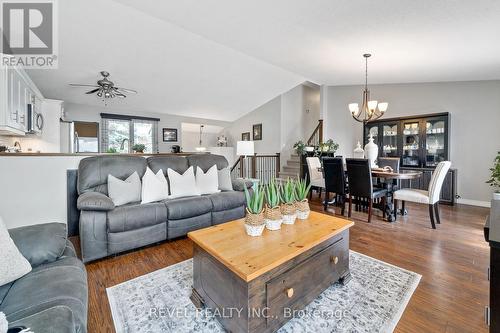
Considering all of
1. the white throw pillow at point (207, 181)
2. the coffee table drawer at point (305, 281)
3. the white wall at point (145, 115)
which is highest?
the white wall at point (145, 115)

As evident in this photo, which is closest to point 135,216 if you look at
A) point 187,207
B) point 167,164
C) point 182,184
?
point 187,207

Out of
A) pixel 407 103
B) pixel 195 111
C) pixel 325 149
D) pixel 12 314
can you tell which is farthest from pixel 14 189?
pixel 407 103

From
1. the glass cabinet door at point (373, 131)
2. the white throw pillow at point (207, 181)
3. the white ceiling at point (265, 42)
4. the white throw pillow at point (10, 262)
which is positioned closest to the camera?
the white throw pillow at point (10, 262)

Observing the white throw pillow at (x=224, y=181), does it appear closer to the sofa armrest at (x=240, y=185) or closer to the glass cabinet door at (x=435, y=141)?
the sofa armrest at (x=240, y=185)

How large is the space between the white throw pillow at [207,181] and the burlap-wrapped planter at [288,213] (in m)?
1.63

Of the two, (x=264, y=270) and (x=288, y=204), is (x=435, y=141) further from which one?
(x=264, y=270)

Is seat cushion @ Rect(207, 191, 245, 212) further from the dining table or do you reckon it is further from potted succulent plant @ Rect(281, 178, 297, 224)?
the dining table

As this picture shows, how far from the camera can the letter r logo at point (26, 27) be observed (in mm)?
2750

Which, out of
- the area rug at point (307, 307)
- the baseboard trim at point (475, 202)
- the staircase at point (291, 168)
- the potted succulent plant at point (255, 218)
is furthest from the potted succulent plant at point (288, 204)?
the baseboard trim at point (475, 202)

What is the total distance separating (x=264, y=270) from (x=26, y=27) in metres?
4.30

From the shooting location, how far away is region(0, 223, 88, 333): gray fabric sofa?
0.81 m

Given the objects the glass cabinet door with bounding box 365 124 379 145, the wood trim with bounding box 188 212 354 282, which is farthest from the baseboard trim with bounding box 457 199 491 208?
the wood trim with bounding box 188 212 354 282

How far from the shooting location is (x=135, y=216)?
2350 mm

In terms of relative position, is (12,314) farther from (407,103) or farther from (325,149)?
(407,103)
